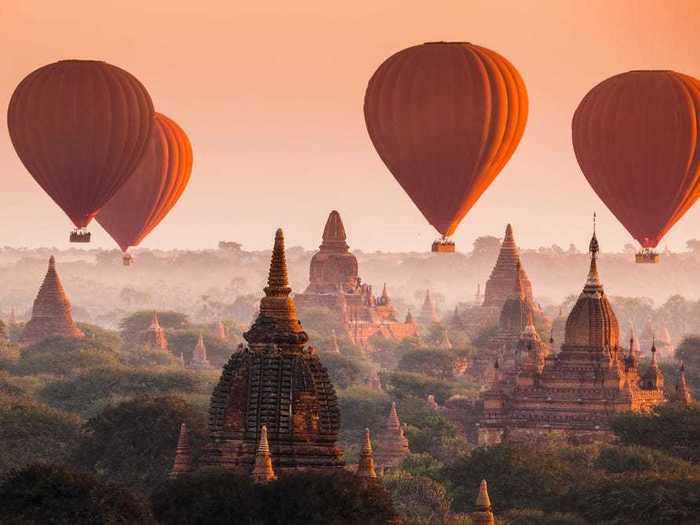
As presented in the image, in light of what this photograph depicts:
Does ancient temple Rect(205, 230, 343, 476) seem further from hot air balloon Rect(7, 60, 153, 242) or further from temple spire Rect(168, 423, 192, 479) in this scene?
hot air balloon Rect(7, 60, 153, 242)

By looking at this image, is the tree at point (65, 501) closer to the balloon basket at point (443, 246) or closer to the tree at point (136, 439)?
the tree at point (136, 439)

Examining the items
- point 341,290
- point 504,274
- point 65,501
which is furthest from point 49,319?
point 65,501

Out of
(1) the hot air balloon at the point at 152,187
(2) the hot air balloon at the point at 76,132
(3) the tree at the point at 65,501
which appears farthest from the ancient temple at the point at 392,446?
(3) the tree at the point at 65,501

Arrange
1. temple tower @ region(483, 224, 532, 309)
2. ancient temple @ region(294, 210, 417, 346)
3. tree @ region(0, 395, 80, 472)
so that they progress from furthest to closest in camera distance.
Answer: ancient temple @ region(294, 210, 417, 346) → temple tower @ region(483, 224, 532, 309) → tree @ region(0, 395, 80, 472)

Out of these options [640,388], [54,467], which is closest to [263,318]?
[54,467]

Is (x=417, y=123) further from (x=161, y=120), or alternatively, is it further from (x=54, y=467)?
(x=54, y=467)

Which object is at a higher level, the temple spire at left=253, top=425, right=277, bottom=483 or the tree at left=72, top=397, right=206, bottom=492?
the tree at left=72, top=397, right=206, bottom=492

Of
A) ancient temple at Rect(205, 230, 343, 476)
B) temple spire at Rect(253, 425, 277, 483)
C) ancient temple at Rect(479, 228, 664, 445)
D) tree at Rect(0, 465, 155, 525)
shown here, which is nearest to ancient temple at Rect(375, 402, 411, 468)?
ancient temple at Rect(479, 228, 664, 445)
